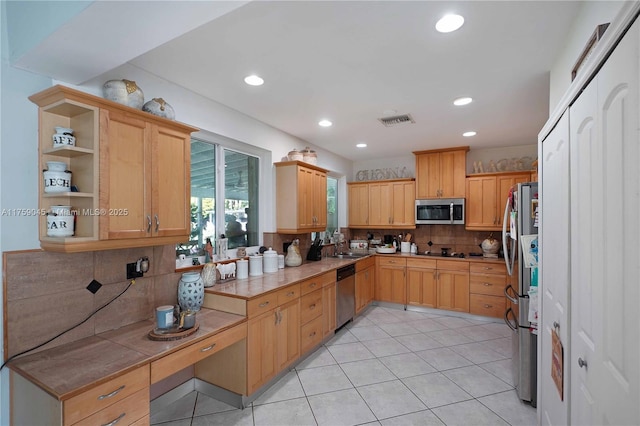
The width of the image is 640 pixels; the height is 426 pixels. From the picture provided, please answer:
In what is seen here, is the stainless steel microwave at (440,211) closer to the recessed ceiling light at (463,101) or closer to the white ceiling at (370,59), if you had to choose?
the white ceiling at (370,59)

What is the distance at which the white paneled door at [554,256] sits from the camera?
4.48 feet

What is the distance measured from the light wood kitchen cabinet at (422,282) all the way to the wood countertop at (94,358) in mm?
3549

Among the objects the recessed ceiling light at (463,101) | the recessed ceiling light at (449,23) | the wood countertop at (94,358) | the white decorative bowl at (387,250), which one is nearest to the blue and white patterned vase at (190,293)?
the wood countertop at (94,358)

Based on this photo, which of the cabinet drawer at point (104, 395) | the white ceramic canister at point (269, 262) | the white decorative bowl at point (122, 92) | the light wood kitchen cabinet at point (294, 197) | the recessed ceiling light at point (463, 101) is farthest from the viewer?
the light wood kitchen cabinet at point (294, 197)

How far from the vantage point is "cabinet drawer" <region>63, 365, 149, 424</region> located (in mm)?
1320

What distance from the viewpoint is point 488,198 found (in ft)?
15.2

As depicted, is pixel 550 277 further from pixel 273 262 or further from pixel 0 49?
pixel 0 49

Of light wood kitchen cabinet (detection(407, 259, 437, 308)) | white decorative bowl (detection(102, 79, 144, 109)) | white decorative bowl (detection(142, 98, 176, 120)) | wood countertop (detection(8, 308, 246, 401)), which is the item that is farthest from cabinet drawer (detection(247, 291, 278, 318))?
light wood kitchen cabinet (detection(407, 259, 437, 308))

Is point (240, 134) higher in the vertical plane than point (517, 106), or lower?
lower

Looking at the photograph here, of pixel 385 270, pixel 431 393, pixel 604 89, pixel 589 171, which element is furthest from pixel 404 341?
pixel 604 89

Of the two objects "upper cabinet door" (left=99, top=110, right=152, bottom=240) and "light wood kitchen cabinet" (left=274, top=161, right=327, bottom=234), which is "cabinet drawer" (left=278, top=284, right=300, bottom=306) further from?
"upper cabinet door" (left=99, top=110, right=152, bottom=240)

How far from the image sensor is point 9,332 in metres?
1.60

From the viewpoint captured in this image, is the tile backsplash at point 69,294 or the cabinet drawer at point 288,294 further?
the cabinet drawer at point 288,294

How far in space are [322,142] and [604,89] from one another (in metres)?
3.83
